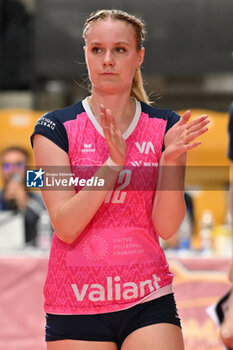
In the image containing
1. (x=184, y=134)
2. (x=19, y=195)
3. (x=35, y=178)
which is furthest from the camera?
(x=19, y=195)

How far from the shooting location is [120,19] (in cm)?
162

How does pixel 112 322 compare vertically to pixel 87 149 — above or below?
below

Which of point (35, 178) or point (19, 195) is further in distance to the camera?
point (19, 195)

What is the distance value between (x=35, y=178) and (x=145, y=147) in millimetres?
289

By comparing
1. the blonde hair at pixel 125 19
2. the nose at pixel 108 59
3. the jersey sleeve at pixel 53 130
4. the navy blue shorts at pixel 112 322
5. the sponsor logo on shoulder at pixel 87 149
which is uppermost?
the blonde hair at pixel 125 19

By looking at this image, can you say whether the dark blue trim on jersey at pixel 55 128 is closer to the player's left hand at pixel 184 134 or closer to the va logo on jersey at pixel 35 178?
the va logo on jersey at pixel 35 178

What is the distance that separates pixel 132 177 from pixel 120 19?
39cm

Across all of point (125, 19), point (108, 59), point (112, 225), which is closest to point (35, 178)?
point (112, 225)

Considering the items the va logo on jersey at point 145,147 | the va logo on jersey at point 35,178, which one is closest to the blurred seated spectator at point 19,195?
the va logo on jersey at point 35,178

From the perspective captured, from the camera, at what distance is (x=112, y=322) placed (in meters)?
1.59

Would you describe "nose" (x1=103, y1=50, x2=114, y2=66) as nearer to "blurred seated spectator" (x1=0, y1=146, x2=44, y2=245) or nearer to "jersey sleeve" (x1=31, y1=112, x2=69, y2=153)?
"jersey sleeve" (x1=31, y1=112, x2=69, y2=153)

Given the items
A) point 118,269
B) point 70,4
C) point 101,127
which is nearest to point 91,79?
point 101,127

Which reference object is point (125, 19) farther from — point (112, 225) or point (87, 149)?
point (112, 225)

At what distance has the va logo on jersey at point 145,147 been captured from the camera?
1633mm
